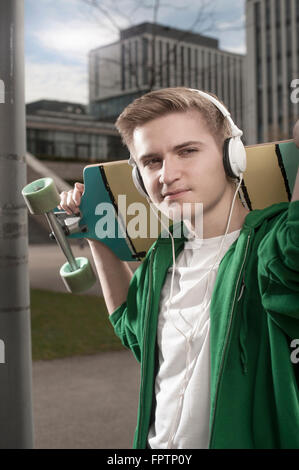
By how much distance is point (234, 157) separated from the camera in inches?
53.9

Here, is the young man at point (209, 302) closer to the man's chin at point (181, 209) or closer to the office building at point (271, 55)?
the man's chin at point (181, 209)

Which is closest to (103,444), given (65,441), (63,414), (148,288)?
(65,441)

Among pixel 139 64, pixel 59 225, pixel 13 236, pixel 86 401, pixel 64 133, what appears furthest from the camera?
pixel 64 133

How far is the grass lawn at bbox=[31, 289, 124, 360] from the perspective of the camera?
21.5 ft

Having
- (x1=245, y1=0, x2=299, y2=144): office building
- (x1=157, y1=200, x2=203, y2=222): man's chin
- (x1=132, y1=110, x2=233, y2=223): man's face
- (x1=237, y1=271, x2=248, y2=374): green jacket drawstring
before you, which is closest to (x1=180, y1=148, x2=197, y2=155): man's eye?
(x1=132, y1=110, x2=233, y2=223): man's face

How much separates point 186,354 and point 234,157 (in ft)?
1.62

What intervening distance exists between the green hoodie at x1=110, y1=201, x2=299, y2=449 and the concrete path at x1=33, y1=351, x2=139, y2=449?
112 inches

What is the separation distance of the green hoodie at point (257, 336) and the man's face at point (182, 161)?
13cm

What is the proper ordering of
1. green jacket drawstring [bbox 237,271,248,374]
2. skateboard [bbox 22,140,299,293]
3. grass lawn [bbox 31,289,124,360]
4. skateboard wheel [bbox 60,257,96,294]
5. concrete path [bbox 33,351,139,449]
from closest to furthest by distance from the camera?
green jacket drawstring [bbox 237,271,248,374] < skateboard [bbox 22,140,299,293] < skateboard wheel [bbox 60,257,96,294] < concrete path [bbox 33,351,139,449] < grass lawn [bbox 31,289,124,360]

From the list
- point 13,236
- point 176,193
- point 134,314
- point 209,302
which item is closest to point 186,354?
point 209,302

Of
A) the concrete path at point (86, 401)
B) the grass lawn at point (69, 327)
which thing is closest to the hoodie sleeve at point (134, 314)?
the concrete path at point (86, 401)

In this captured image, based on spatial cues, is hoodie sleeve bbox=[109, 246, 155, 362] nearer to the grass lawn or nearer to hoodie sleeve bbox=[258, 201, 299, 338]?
hoodie sleeve bbox=[258, 201, 299, 338]

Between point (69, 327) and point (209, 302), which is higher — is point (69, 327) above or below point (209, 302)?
below

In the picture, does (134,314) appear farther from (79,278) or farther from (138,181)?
(138,181)
